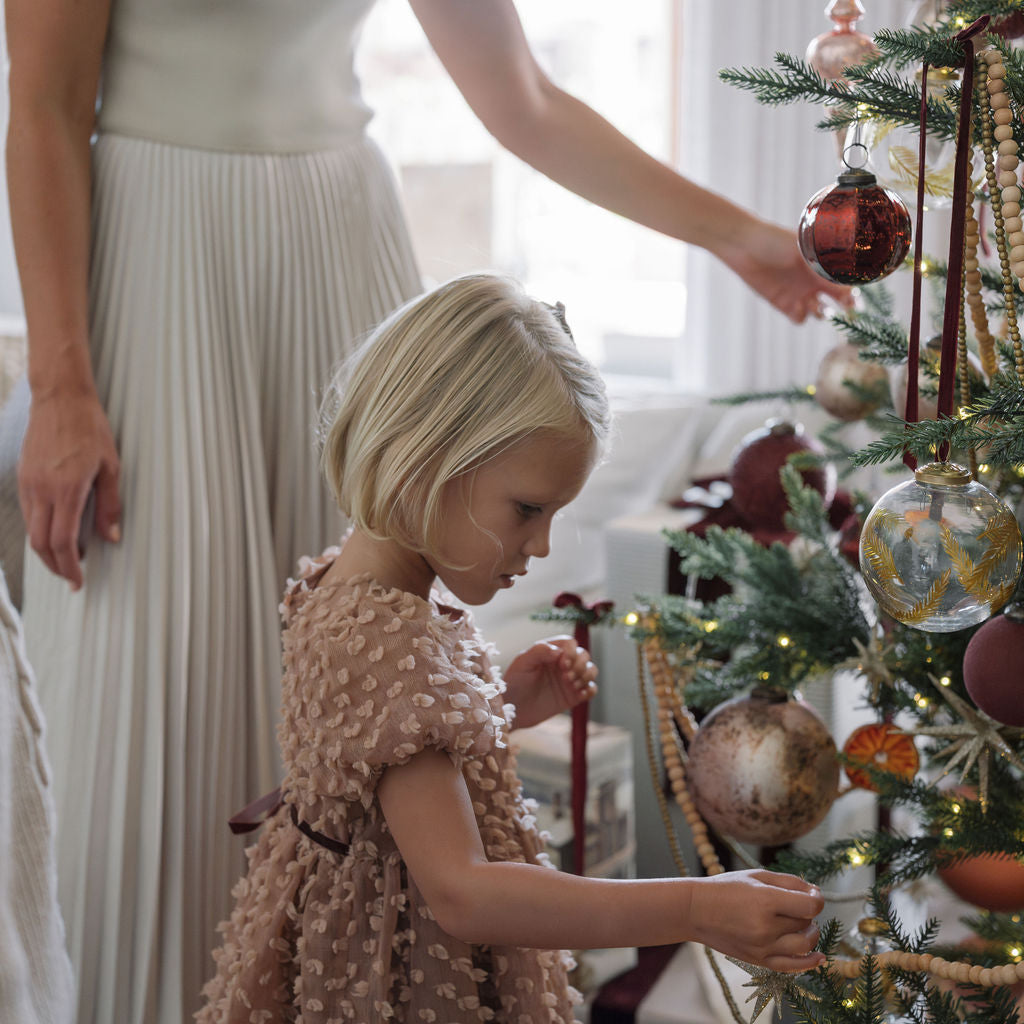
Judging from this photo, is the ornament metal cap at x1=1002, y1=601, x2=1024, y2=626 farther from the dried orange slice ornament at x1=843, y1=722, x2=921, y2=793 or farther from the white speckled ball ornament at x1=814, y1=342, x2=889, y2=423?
the white speckled ball ornament at x1=814, y1=342, x2=889, y2=423

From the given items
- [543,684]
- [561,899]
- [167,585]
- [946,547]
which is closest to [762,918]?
[561,899]

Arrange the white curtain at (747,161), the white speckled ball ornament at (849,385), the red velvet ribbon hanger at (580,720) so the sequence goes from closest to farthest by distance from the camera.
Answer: the red velvet ribbon hanger at (580,720) → the white speckled ball ornament at (849,385) → the white curtain at (747,161)

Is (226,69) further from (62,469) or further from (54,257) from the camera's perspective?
(62,469)

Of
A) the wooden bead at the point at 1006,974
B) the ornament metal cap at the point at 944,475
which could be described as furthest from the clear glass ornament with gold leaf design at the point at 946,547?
the wooden bead at the point at 1006,974

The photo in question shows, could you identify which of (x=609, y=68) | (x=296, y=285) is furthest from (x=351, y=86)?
(x=609, y=68)

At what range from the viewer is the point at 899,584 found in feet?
1.88

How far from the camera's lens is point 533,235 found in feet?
10.6

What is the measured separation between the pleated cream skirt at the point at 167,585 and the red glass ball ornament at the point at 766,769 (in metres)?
0.39

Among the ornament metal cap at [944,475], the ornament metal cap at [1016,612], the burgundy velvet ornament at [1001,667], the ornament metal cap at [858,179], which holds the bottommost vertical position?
the burgundy velvet ornament at [1001,667]

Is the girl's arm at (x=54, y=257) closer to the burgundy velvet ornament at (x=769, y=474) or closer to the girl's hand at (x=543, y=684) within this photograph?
the girl's hand at (x=543, y=684)

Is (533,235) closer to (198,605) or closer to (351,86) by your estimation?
(351,86)

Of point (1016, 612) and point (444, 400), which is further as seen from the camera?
point (444, 400)

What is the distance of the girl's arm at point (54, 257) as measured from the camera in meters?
0.86

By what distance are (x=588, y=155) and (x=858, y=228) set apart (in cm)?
40
